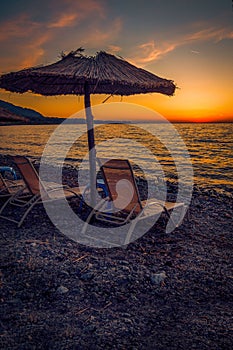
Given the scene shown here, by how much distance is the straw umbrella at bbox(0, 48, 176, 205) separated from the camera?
4.45 m

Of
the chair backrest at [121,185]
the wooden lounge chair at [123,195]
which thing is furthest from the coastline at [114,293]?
the chair backrest at [121,185]

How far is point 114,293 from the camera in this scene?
307cm

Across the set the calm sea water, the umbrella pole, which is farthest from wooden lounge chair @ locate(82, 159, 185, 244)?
the calm sea water

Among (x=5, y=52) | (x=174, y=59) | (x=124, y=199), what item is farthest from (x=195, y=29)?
(x=124, y=199)

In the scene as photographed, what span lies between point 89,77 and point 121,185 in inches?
64.6

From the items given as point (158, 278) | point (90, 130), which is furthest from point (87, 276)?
point (90, 130)

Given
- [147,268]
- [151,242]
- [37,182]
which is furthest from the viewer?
[37,182]

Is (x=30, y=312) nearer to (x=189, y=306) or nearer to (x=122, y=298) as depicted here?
(x=122, y=298)

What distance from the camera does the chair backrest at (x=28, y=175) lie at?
16.9ft

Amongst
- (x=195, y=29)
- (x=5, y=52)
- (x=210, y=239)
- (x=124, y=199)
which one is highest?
(x=195, y=29)

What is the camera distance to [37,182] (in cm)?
529

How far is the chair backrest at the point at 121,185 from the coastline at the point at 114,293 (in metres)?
0.56

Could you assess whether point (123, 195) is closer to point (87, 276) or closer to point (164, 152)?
point (87, 276)

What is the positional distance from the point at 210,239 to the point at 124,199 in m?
1.52
